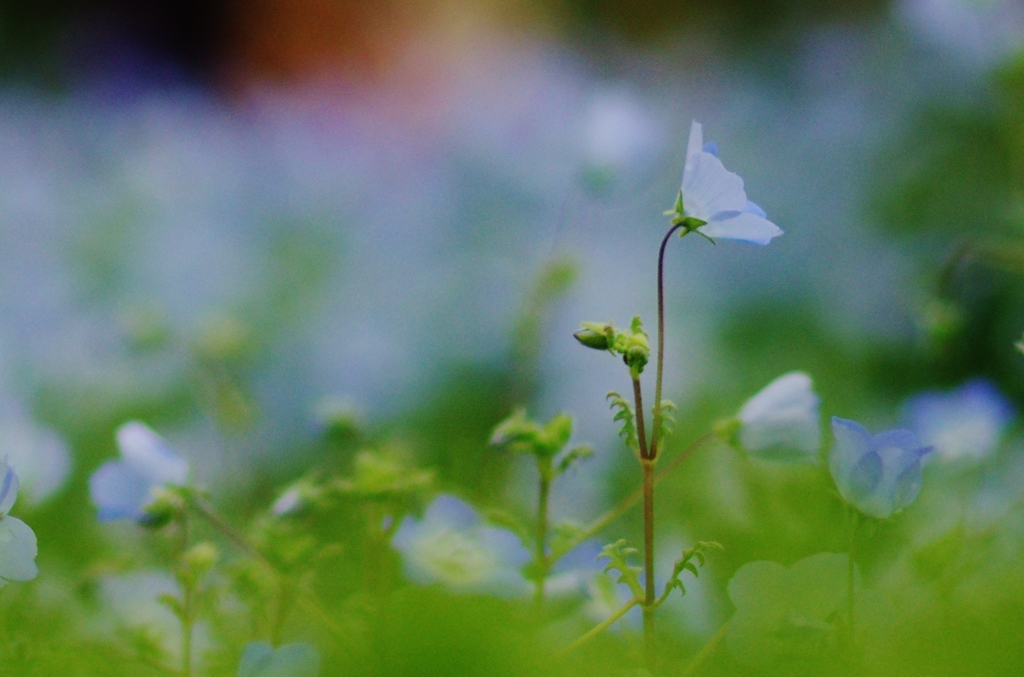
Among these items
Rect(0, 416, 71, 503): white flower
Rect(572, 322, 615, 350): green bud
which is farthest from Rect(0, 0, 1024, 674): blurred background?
Rect(572, 322, 615, 350): green bud

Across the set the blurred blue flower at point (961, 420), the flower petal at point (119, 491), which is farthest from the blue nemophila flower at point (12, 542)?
the blurred blue flower at point (961, 420)

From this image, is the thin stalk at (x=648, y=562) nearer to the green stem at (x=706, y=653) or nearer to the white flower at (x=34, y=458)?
the green stem at (x=706, y=653)

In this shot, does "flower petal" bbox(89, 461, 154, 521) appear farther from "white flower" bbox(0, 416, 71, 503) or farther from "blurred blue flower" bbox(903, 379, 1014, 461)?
"blurred blue flower" bbox(903, 379, 1014, 461)

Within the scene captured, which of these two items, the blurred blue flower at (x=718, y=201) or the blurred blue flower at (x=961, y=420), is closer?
the blurred blue flower at (x=718, y=201)

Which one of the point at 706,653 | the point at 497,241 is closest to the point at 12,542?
the point at 706,653

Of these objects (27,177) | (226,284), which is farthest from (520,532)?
(27,177)

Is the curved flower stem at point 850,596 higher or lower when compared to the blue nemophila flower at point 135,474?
lower
